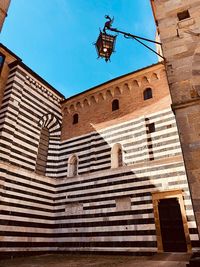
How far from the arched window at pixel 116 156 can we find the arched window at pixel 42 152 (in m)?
4.27

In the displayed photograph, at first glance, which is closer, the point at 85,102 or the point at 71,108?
the point at 85,102

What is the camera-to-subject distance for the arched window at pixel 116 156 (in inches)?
471

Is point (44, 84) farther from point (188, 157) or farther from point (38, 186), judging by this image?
point (188, 157)

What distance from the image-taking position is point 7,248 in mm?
9391

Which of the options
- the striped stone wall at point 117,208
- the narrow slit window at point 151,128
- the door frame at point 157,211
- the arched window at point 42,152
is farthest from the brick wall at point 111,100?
the door frame at point 157,211

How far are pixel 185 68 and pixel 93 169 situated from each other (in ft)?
26.4

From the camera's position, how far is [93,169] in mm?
12312

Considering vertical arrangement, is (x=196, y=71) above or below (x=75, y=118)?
below

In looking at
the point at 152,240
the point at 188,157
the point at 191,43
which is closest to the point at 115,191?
the point at 152,240

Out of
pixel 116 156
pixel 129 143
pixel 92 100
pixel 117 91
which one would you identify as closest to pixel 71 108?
pixel 92 100

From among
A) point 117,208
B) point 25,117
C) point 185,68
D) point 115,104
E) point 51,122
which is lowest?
point 117,208

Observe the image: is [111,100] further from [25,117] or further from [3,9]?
[3,9]

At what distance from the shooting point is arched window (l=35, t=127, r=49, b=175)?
1299 cm

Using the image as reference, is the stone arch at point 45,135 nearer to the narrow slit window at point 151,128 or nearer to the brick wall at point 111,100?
the brick wall at point 111,100
